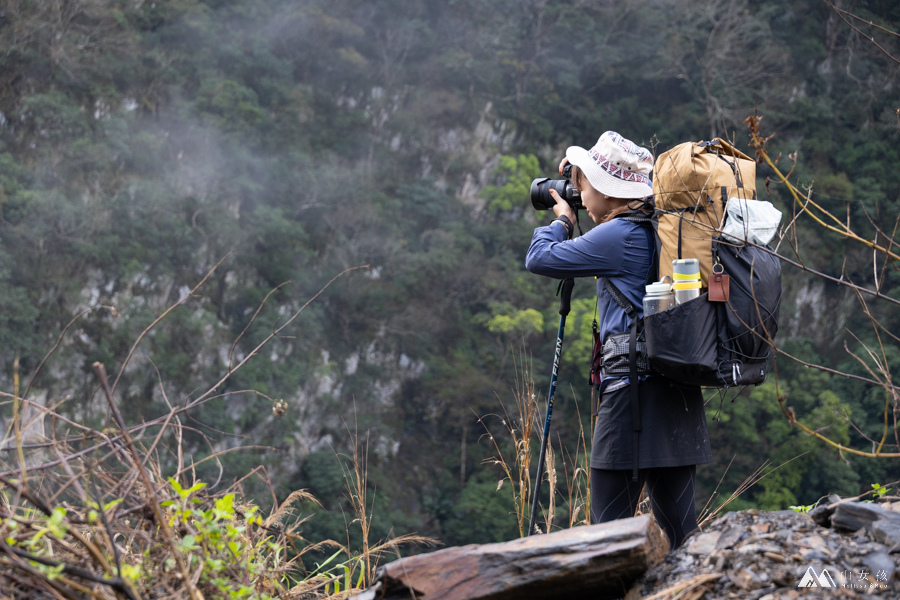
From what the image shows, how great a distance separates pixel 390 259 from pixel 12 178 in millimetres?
6430

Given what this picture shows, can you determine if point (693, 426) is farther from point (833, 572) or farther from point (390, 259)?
point (390, 259)

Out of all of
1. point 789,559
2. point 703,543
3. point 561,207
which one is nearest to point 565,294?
point 561,207

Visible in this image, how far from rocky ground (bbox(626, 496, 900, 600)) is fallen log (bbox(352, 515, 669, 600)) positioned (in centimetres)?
5

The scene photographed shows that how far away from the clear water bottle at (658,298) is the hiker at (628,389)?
0.06 m

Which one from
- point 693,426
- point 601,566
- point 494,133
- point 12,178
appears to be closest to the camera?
point 601,566

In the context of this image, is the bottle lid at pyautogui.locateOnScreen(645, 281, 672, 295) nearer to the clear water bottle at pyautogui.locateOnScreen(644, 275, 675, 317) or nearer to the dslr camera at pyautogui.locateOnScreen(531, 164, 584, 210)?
the clear water bottle at pyautogui.locateOnScreen(644, 275, 675, 317)

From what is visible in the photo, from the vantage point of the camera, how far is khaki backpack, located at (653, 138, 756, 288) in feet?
3.99

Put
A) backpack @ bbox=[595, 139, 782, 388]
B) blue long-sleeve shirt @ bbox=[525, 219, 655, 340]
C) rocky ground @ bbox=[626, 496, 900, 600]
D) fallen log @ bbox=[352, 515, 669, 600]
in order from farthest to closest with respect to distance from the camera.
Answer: blue long-sleeve shirt @ bbox=[525, 219, 655, 340] → backpack @ bbox=[595, 139, 782, 388] → fallen log @ bbox=[352, 515, 669, 600] → rocky ground @ bbox=[626, 496, 900, 600]

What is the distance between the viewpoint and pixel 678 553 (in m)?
1.05

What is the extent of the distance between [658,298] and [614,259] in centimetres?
12

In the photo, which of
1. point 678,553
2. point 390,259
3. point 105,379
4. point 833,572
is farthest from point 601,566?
point 390,259

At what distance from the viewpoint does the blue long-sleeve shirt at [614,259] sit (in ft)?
4.20

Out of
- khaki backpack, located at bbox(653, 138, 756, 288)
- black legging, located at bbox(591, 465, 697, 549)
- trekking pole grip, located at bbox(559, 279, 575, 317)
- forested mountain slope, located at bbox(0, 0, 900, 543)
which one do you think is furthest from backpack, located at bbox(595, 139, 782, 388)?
forested mountain slope, located at bbox(0, 0, 900, 543)

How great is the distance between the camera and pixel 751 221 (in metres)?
1.19
